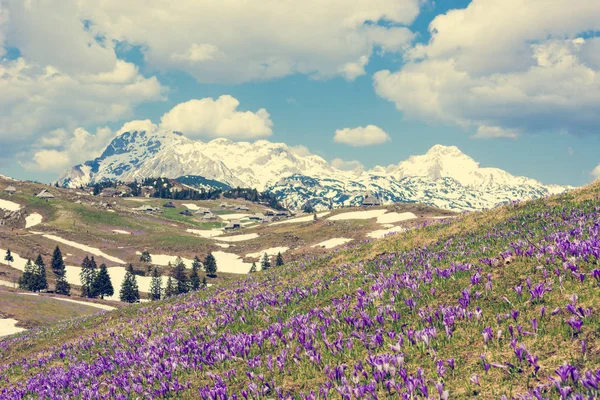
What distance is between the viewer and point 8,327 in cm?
5359

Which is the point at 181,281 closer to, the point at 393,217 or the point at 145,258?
→ the point at 145,258

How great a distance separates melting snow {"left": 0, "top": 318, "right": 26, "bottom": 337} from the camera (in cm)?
5178

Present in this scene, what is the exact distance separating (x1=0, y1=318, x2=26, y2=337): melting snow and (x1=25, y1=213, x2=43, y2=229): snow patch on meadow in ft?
446

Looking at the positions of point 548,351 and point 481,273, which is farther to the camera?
point 481,273

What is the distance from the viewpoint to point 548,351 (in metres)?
6.18

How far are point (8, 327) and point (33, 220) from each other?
150m

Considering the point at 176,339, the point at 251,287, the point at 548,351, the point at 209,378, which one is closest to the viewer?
the point at 548,351

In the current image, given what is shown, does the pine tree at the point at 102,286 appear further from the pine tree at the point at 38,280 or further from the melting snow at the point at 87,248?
the melting snow at the point at 87,248

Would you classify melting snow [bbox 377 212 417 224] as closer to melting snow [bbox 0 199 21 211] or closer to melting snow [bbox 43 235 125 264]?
melting snow [bbox 43 235 125 264]

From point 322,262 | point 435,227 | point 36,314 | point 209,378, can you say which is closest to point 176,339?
A: point 209,378

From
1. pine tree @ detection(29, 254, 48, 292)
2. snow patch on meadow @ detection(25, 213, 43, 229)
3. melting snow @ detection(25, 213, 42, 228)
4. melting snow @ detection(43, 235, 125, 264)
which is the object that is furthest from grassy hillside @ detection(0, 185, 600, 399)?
melting snow @ detection(25, 213, 42, 228)

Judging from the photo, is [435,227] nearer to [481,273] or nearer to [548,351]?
[481,273]

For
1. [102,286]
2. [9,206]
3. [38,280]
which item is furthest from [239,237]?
[9,206]

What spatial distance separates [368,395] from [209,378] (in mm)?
3910
